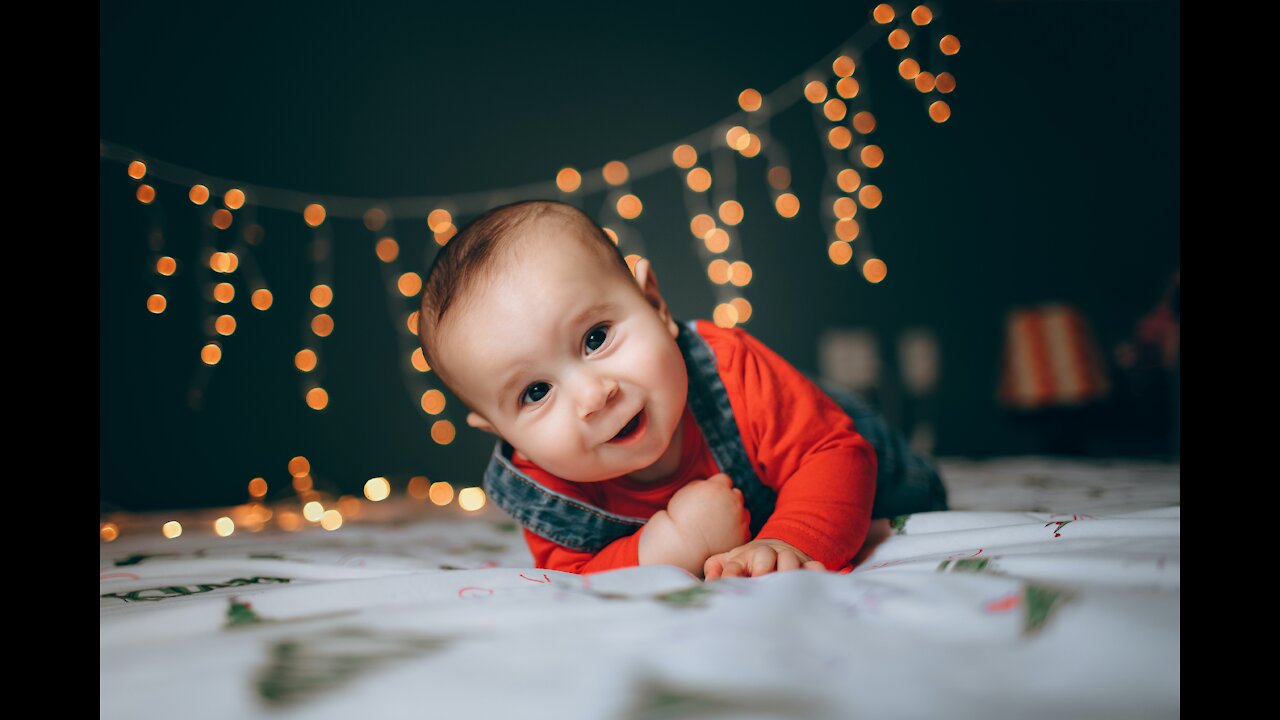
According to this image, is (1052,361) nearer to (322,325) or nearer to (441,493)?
(441,493)

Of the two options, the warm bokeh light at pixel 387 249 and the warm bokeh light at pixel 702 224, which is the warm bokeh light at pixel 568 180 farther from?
the warm bokeh light at pixel 387 249

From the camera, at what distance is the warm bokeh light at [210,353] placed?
241cm

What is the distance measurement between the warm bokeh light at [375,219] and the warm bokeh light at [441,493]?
903 millimetres

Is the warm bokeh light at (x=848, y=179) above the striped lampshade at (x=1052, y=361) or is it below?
above

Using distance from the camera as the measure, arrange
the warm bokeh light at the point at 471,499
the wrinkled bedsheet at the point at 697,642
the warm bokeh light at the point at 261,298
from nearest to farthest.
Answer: the wrinkled bedsheet at the point at 697,642 → the warm bokeh light at the point at 471,499 → the warm bokeh light at the point at 261,298

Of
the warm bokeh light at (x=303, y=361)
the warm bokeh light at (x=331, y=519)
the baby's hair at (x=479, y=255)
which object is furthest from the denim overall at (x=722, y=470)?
the warm bokeh light at (x=303, y=361)

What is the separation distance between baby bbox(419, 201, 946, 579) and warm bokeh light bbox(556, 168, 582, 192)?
184 cm

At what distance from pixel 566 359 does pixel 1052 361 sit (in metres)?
2.29

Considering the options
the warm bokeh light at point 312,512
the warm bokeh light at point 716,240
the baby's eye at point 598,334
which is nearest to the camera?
the baby's eye at point 598,334

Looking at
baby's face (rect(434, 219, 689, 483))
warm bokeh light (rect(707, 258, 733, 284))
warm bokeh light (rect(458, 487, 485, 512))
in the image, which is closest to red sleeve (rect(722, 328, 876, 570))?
baby's face (rect(434, 219, 689, 483))

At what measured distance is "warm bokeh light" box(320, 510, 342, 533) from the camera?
1740 millimetres

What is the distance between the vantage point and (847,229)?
2.81m

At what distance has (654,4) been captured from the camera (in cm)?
277

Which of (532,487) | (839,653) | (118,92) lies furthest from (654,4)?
(839,653)
